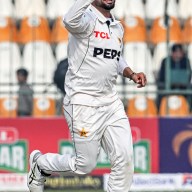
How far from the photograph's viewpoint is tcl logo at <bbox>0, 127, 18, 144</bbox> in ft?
40.0

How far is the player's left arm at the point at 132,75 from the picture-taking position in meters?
7.87

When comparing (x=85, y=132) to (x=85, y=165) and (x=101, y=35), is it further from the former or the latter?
(x=101, y=35)

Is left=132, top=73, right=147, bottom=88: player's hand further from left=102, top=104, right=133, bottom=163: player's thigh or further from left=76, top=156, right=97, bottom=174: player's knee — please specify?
left=76, top=156, right=97, bottom=174: player's knee

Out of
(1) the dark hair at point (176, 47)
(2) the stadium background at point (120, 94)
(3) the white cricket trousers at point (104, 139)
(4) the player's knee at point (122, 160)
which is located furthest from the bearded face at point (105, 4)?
(1) the dark hair at point (176, 47)

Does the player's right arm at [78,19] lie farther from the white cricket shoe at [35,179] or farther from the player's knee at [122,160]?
the white cricket shoe at [35,179]

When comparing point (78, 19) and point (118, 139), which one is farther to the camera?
point (118, 139)

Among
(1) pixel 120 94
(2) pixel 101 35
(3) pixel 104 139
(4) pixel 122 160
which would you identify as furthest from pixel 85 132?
(1) pixel 120 94

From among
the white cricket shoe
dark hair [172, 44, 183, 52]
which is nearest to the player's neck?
the white cricket shoe

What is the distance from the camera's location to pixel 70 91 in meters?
8.14

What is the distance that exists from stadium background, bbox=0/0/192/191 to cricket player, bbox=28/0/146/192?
369 cm

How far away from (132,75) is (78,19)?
0.81 metres

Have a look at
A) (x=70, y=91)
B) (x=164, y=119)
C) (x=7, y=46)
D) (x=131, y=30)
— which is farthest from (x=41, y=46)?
(x=70, y=91)

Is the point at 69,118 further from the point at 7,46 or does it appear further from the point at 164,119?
the point at 7,46

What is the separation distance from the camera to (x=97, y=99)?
26.5 ft
